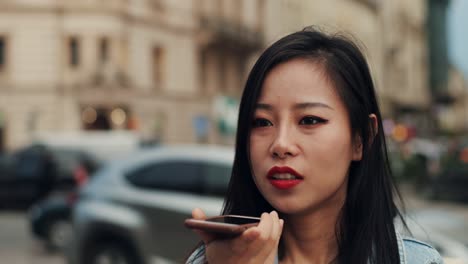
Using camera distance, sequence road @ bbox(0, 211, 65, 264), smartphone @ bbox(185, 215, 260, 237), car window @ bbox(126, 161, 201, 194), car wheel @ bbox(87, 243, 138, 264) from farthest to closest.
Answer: road @ bbox(0, 211, 65, 264), car wheel @ bbox(87, 243, 138, 264), car window @ bbox(126, 161, 201, 194), smartphone @ bbox(185, 215, 260, 237)

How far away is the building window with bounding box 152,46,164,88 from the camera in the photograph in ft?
129

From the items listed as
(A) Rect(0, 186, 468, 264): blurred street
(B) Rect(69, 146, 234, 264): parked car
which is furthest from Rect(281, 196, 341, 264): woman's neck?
(B) Rect(69, 146, 234, 264): parked car

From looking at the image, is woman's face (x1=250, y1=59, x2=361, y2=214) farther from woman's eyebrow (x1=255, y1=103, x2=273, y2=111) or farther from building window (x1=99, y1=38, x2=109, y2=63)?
building window (x1=99, y1=38, x2=109, y2=63)

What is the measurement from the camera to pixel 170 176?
8391mm

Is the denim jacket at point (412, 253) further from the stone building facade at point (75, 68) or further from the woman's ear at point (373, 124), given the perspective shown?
the stone building facade at point (75, 68)

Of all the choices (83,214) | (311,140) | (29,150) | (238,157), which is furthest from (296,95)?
(29,150)

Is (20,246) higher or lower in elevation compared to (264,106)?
lower

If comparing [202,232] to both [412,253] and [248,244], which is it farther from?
[412,253]

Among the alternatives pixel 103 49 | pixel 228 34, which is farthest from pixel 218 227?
pixel 228 34

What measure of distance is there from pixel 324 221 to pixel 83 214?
7071mm

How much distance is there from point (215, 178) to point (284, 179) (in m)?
6.46

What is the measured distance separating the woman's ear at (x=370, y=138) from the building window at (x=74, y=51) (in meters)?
35.0

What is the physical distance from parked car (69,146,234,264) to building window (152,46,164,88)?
30.7 meters

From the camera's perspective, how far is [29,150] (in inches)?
751
